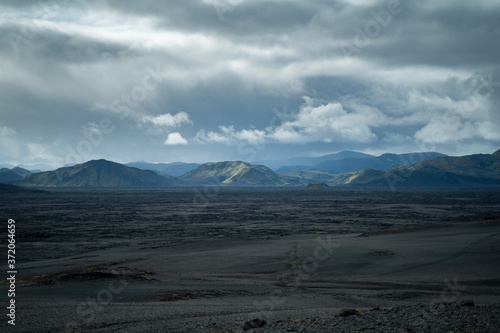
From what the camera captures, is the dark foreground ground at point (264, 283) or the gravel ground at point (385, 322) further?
the dark foreground ground at point (264, 283)

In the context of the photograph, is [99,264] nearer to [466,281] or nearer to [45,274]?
[45,274]

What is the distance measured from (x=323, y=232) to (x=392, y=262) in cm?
1973

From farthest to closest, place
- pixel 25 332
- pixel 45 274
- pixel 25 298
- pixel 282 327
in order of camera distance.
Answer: pixel 45 274 → pixel 25 298 → pixel 25 332 → pixel 282 327

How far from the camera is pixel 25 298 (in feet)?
54.1

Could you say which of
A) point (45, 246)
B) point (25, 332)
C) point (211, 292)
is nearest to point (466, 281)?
point (211, 292)

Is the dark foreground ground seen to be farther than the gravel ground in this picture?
Yes

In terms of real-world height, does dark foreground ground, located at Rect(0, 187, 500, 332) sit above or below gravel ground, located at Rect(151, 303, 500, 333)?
below

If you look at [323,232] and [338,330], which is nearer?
[338,330]

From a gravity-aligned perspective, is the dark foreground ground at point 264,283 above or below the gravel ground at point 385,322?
below

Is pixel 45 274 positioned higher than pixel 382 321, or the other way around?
pixel 382 321

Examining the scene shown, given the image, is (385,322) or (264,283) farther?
(264,283)

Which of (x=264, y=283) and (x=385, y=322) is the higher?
(x=385, y=322)

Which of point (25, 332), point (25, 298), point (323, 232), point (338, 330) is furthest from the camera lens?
point (323, 232)

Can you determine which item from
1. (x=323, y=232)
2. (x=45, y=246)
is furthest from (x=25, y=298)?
(x=323, y=232)
